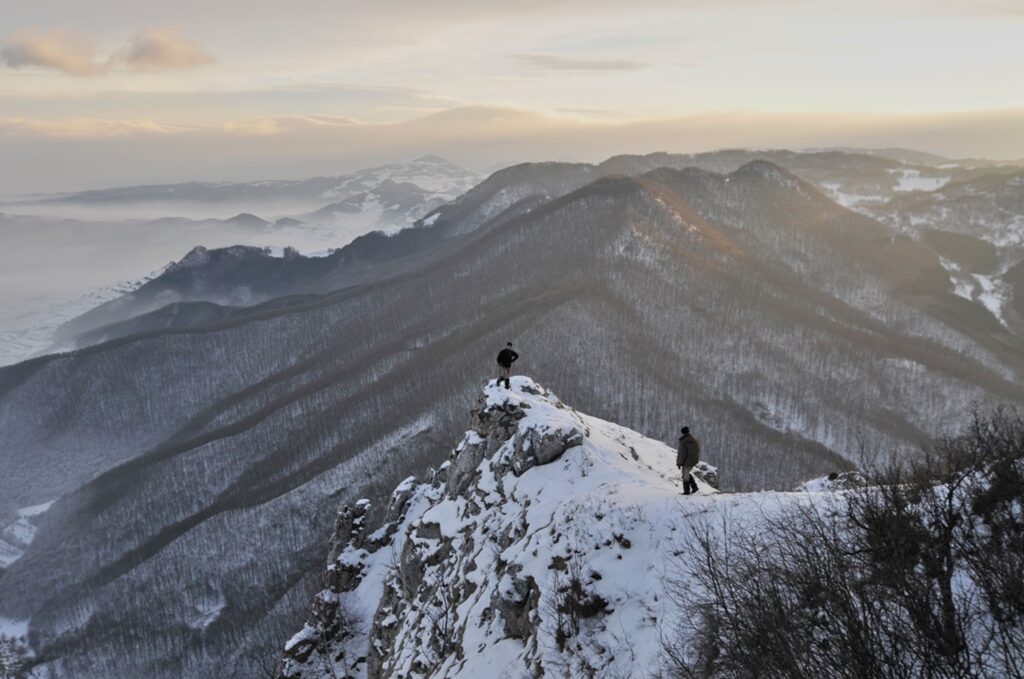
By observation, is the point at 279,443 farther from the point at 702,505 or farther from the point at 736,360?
the point at 702,505

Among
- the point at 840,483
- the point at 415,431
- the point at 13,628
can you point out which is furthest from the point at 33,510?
the point at 840,483

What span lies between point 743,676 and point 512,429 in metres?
29.5

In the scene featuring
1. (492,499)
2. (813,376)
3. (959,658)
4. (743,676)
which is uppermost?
(959,658)

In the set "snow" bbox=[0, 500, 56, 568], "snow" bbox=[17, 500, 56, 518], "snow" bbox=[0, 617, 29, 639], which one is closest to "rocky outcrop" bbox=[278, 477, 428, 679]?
"snow" bbox=[0, 617, 29, 639]

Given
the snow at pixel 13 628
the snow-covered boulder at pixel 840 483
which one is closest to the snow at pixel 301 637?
the snow-covered boulder at pixel 840 483

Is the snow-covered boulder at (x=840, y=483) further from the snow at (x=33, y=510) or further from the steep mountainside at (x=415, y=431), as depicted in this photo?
the snow at (x=33, y=510)

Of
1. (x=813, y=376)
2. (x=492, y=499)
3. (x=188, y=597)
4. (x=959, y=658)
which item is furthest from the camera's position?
(x=813, y=376)

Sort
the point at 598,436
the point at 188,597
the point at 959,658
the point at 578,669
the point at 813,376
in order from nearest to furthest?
the point at 959,658 → the point at 578,669 → the point at 598,436 → the point at 188,597 → the point at 813,376

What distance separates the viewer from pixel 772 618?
50.6 ft

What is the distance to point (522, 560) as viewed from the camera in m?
30.9

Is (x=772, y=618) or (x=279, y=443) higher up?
(x=772, y=618)

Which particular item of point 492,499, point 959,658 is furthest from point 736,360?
point 959,658

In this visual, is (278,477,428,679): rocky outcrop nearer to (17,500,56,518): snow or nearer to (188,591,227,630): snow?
(188,591,227,630): snow

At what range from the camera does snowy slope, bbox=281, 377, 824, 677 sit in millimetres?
25828
